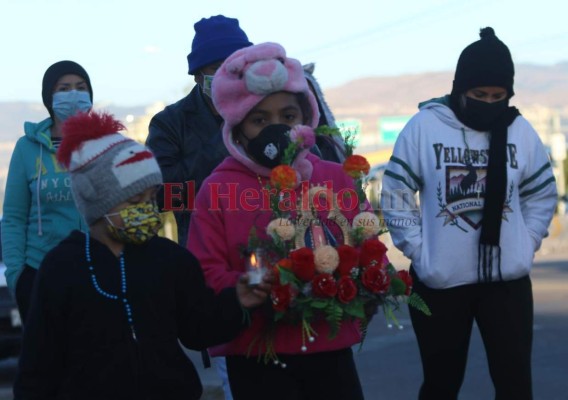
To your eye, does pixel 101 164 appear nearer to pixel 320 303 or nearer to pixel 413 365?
pixel 320 303

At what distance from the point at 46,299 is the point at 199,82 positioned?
220 cm

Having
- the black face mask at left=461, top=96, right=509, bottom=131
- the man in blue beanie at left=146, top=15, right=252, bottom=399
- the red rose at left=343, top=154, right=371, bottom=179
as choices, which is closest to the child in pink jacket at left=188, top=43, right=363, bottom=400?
the red rose at left=343, top=154, right=371, bottom=179

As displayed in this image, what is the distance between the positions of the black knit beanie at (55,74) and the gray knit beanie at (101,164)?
6.80ft

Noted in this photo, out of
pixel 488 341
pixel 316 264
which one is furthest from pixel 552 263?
pixel 316 264

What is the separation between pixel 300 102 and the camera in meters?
4.74

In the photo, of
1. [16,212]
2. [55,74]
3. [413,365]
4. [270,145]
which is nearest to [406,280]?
[270,145]

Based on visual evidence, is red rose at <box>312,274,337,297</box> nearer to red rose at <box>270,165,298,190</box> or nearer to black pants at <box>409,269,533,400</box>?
red rose at <box>270,165,298,190</box>

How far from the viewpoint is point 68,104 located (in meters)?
6.04

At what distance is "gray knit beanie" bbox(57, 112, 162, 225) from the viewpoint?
13.2ft

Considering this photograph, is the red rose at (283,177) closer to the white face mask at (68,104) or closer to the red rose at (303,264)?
the red rose at (303,264)

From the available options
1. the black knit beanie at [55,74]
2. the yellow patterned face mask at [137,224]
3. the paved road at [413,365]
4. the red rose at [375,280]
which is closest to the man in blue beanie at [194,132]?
the black knit beanie at [55,74]

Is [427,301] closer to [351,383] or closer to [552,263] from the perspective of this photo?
[351,383]

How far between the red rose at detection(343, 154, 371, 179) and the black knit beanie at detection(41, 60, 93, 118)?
222cm

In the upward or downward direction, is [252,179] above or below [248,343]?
above
